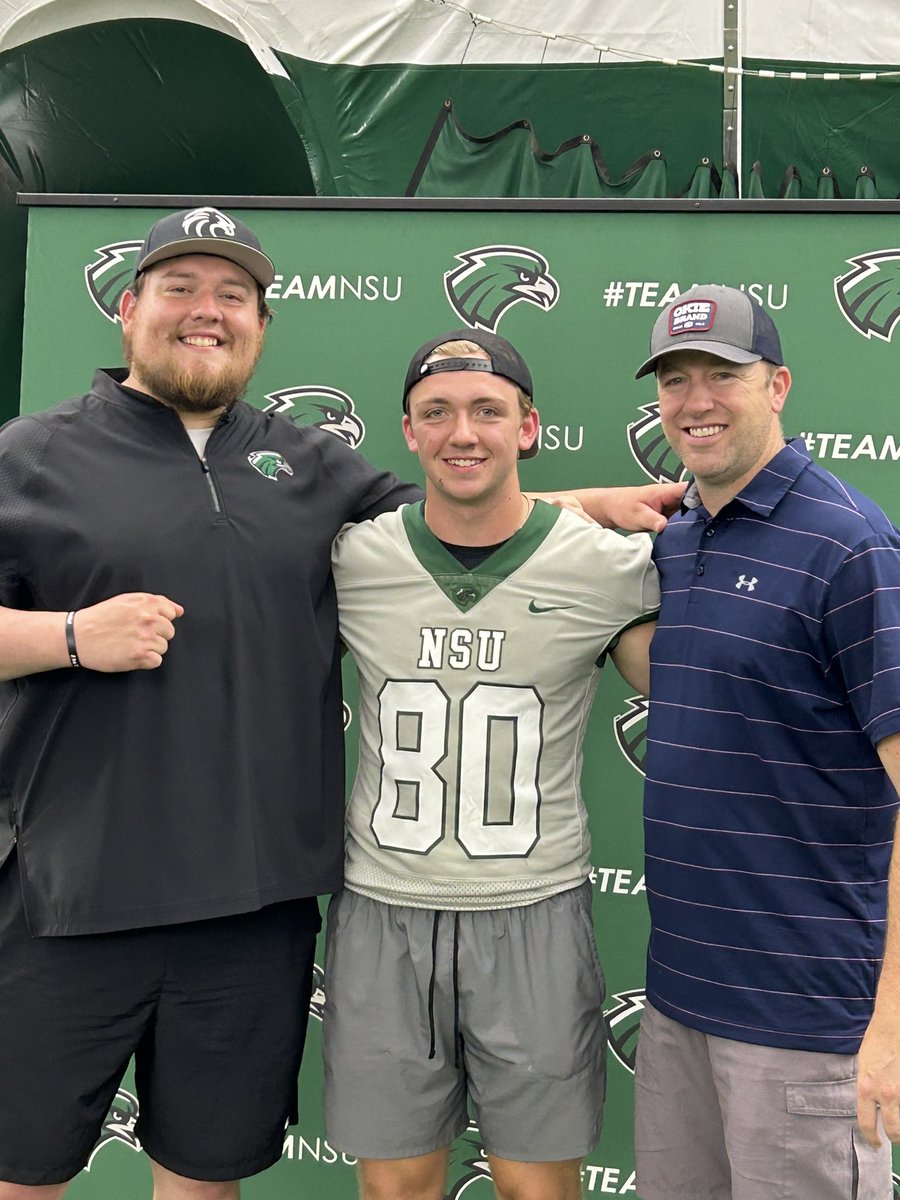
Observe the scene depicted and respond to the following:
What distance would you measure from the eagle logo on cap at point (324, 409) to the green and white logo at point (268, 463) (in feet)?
2.10

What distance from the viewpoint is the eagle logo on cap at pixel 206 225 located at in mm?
2033

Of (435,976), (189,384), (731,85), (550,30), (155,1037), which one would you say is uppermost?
(550,30)

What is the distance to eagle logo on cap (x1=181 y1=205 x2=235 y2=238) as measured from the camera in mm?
2033

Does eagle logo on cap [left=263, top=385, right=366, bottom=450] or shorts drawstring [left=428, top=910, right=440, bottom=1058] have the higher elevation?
eagle logo on cap [left=263, top=385, right=366, bottom=450]

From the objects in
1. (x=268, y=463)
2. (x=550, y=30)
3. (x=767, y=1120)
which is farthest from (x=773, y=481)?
(x=550, y=30)

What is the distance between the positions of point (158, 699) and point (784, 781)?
1091 millimetres

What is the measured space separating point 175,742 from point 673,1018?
100cm

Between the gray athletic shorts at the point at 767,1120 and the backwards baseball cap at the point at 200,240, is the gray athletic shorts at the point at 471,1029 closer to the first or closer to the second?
the gray athletic shorts at the point at 767,1120

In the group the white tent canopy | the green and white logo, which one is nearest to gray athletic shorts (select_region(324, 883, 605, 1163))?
the green and white logo

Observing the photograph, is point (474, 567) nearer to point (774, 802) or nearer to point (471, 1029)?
point (774, 802)

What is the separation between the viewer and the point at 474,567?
2.02 metres

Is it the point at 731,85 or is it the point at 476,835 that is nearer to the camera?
the point at 476,835

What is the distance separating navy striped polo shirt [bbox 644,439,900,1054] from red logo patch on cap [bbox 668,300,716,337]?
28 centimetres

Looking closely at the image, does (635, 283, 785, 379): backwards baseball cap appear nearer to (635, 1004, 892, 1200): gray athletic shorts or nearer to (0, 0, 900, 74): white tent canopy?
(635, 1004, 892, 1200): gray athletic shorts
